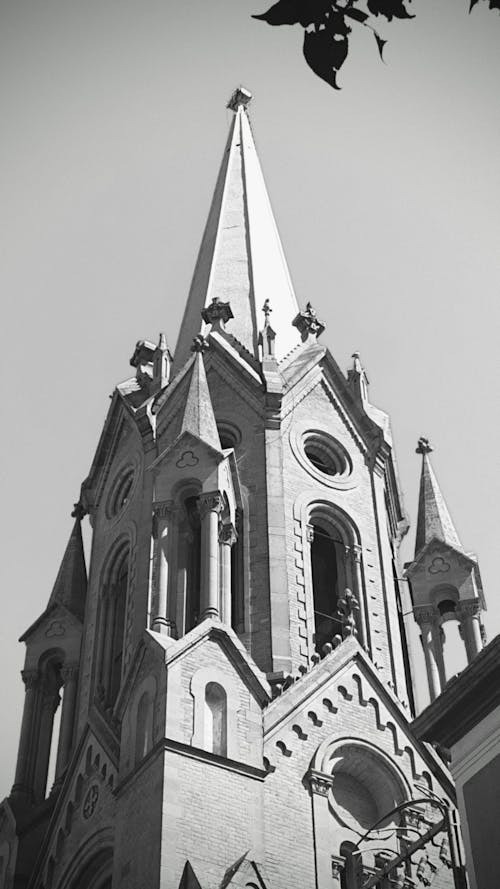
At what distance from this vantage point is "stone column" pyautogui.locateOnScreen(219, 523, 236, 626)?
27438mm

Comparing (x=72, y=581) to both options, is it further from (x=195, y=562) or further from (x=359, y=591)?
(x=359, y=591)

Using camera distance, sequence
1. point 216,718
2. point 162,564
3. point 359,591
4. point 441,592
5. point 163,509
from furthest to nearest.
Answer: point 441,592 < point 359,591 < point 163,509 < point 162,564 < point 216,718

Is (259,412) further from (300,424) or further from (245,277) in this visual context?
(245,277)

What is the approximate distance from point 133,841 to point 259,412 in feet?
39.6

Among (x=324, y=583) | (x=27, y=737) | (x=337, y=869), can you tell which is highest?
(x=324, y=583)

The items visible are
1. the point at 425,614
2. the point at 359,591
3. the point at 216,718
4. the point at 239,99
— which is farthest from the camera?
the point at 239,99

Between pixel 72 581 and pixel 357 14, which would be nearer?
pixel 357 14

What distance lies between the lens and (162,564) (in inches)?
1132

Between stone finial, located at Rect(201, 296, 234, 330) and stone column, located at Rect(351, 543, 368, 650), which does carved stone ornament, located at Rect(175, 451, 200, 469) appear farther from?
stone finial, located at Rect(201, 296, 234, 330)

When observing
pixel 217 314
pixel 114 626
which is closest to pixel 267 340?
pixel 217 314

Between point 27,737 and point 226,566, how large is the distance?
6612 millimetres

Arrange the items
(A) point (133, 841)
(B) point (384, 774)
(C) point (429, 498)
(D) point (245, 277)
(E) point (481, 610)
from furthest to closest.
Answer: (D) point (245, 277) < (C) point (429, 498) < (E) point (481, 610) < (B) point (384, 774) < (A) point (133, 841)

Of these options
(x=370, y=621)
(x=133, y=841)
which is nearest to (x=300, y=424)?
(x=370, y=621)

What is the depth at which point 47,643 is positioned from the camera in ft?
109
